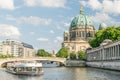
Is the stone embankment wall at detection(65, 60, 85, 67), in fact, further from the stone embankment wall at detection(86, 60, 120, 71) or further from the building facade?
the stone embankment wall at detection(86, 60, 120, 71)

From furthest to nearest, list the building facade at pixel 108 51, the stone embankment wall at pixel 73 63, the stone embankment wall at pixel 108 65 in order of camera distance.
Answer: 1. the stone embankment wall at pixel 73 63
2. the building facade at pixel 108 51
3. the stone embankment wall at pixel 108 65

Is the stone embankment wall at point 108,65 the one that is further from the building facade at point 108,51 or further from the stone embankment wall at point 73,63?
the stone embankment wall at point 73,63

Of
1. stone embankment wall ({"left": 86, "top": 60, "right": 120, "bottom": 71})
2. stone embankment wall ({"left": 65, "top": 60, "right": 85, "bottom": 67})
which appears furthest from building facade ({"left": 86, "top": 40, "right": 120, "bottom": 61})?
stone embankment wall ({"left": 65, "top": 60, "right": 85, "bottom": 67})

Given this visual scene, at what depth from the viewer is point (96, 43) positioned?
5477 inches

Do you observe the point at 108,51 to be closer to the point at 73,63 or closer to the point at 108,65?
the point at 108,65

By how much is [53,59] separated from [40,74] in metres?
63.1

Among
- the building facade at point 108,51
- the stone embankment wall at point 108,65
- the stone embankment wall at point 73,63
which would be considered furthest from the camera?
the stone embankment wall at point 73,63

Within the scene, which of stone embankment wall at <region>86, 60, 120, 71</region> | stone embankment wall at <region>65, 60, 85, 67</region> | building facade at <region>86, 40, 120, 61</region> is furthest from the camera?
stone embankment wall at <region>65, 60, 85, 67</region>

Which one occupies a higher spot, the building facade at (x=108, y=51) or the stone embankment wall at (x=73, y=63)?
the building facade at (x=108, y=51)

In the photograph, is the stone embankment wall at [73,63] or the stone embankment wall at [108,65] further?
the stone embankment wall at [73,63]

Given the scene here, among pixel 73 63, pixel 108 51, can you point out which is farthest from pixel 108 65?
pixel 73 63

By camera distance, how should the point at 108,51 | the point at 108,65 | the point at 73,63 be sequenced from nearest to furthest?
1. the point at 108,65
2. the point at 108,51
3. the point at 73,63

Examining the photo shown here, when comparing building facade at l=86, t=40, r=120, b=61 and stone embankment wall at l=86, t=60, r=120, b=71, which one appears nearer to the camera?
stone embankment wall at l=86, t=60, r=120, b=71

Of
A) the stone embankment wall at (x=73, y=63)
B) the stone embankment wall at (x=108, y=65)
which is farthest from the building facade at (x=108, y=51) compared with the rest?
the stone embankment wall at (x=73, y=63)
